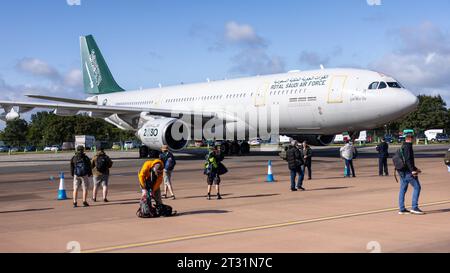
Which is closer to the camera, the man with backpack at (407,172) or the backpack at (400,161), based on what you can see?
the man with backpack at (407,172)

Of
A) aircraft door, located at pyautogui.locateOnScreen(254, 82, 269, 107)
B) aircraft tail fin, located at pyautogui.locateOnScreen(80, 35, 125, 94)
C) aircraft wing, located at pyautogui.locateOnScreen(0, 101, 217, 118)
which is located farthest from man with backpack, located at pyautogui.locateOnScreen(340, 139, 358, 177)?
aircraft tail fin, located at pyautogui.locateOnScreen(80, 35, 125, 94)

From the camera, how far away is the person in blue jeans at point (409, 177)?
11.0 metres

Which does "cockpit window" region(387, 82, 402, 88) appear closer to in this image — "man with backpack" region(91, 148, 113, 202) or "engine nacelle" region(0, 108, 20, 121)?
"man with backpack" region(91, 148, 113, 202)

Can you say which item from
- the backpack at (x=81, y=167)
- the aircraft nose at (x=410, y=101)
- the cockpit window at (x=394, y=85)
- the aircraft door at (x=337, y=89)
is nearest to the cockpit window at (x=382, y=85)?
the cockpit window at (x=394, y=85)

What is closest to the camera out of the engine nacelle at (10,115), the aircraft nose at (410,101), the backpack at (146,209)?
the backpack at (146,209)

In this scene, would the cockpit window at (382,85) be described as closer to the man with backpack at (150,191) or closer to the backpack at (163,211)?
the man with backpack at (150,191)

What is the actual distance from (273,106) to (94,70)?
22.2m

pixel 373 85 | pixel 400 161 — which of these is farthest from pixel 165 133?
pixel 400 161

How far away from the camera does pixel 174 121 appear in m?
30.6

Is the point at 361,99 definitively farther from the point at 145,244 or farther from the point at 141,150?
the point at 145,244

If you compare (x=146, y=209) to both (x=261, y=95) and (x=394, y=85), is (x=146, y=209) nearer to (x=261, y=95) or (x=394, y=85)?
(x=394, y=85)

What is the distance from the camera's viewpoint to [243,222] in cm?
1046

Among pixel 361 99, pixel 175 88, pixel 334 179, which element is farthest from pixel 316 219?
pixel 175 88

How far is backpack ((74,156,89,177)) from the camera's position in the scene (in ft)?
44.6
